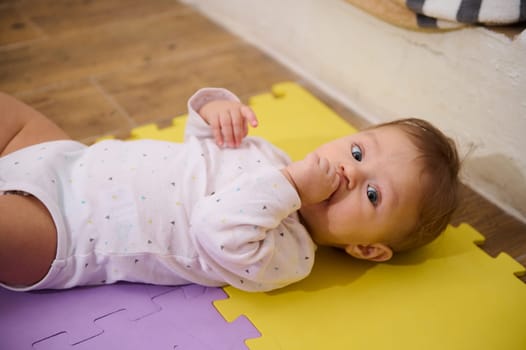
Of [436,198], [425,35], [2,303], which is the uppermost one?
[425,35]

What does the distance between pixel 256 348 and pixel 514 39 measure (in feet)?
2.59

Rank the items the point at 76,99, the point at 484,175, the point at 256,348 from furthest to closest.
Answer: the point at 76,99, the point at 484,175, the point at 256,348

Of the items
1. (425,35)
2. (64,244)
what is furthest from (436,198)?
(64,244)

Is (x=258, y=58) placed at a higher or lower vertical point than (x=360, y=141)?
lower

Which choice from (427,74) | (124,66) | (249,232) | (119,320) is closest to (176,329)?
(119,320)

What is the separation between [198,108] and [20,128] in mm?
360

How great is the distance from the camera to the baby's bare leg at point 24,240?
80cm

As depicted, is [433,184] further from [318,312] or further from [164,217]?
[164,217]

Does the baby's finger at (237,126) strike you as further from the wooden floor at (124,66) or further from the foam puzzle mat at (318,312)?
the wooden floor at (124,66)

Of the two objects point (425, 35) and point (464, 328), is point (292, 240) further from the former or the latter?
point (425, 35)

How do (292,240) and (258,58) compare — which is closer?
(292,240)

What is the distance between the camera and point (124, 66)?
1.59 m

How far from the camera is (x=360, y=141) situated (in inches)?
36.5

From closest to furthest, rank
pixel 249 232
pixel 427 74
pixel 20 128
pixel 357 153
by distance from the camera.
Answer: pixel 249 232
pixel 357 153
pixel 20 128
pixel 427 74
